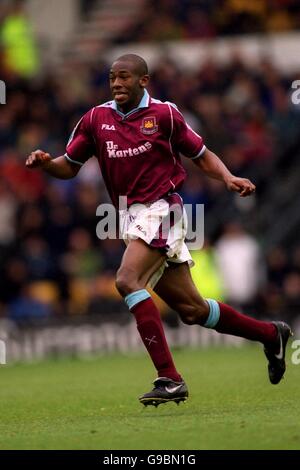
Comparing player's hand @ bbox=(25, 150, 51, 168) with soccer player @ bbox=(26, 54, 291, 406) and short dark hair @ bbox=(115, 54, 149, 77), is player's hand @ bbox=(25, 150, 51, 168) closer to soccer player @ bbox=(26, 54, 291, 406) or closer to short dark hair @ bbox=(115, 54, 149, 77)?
soccer player @ bbox=(26, 54, 291, 406)

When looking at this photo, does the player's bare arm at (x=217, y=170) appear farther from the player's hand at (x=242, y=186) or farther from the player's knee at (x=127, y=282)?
the player's knee at (x=127, y=282)

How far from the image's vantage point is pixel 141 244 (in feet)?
27.5

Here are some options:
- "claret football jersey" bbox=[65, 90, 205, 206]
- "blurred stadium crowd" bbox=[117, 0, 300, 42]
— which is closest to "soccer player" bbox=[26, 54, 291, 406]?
"claret football jersey" bbox=[65, 90, 205, 206]

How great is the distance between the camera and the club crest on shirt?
8484 millimetres

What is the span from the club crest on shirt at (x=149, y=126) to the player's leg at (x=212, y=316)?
2.77ft

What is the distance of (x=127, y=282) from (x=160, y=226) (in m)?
0.44

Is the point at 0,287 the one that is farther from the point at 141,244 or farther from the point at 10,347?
the point at 141,244

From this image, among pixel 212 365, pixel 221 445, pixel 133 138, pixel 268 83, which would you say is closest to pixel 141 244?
pixel 133 138

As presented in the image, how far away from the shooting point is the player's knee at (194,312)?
8.53 metres

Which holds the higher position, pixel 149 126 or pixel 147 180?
pixel 149 126

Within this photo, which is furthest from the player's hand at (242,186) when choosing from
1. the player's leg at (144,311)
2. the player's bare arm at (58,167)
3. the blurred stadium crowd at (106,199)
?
the blurred stadium crowd at (106,199)

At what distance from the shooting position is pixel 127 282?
8250mm

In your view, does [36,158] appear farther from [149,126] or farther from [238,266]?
[238,266]

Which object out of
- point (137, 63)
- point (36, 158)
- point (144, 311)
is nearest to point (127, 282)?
point (144, 311)
